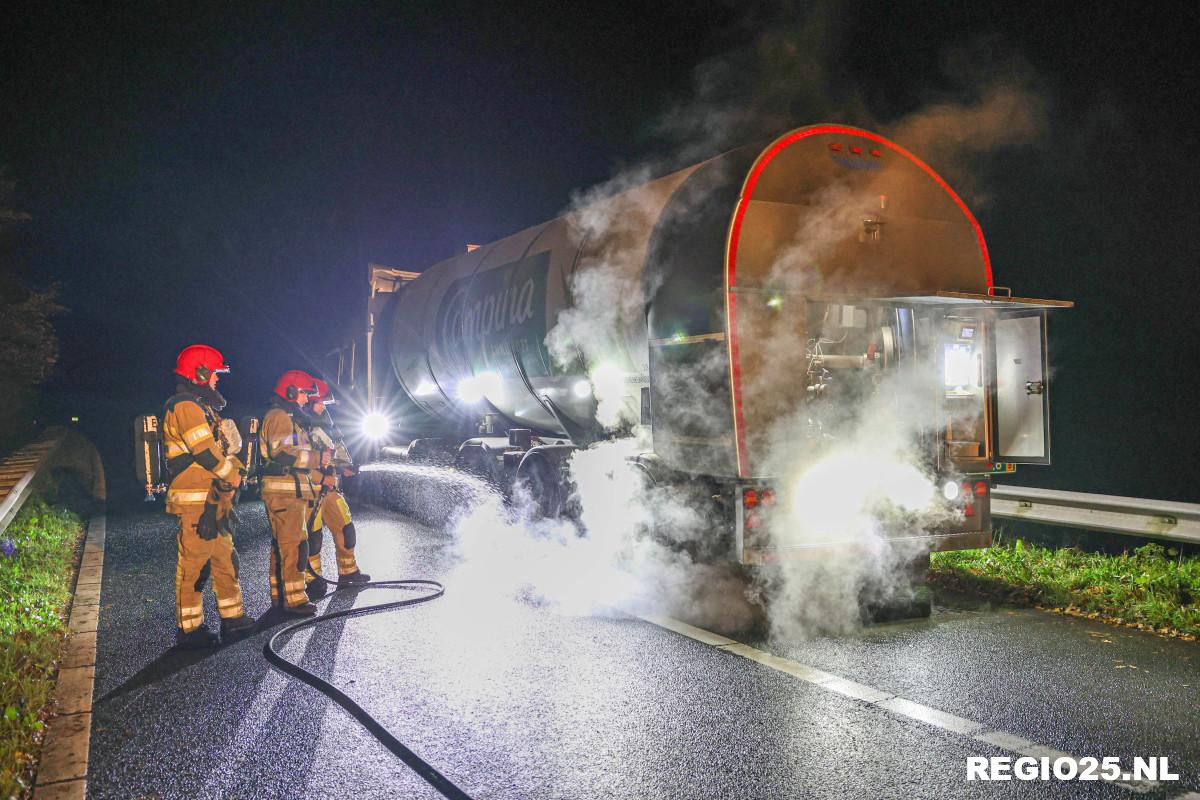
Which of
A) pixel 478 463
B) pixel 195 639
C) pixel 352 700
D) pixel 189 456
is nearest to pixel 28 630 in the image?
pixel 195 639

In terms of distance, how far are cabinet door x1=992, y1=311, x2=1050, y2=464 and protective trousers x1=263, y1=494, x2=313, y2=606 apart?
5.27 metres

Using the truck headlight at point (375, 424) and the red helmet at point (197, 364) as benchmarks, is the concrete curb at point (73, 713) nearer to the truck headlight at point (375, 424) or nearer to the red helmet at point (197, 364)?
the red helmet at point (197, 364)

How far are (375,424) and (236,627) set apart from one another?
7.49 meters

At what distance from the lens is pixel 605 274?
24.0 feet

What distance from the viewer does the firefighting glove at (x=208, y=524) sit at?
5.96 m

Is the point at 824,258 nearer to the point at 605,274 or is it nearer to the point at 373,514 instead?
the point at 605,274

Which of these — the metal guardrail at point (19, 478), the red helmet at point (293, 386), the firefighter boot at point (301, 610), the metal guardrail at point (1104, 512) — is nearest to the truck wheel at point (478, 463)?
the red helmet at point (293, 386)

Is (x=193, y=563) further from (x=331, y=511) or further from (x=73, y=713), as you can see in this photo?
(x=331, y=511)

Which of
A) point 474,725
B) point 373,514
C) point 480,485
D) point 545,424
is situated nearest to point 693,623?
point 474,725

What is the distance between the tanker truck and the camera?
19.2 ft

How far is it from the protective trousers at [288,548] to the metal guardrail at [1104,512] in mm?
5684

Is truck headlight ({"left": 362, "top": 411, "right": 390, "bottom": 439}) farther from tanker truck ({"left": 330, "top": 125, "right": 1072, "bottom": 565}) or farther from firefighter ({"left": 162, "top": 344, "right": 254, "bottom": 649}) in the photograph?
firefighter ({"left": 162, "top": 344, "right": 254, "bottom": 649})

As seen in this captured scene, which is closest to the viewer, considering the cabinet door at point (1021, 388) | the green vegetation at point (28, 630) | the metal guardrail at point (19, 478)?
the green vegetation at point (28, 630)

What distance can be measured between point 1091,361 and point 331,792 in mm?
15884
